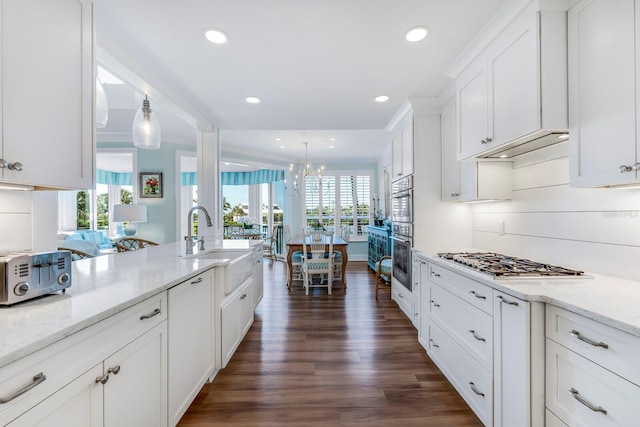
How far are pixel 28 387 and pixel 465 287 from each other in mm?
1943

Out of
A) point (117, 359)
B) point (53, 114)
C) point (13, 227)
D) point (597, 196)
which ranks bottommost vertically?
point (117, 359)

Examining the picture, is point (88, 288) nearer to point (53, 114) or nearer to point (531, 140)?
point (53, 114)

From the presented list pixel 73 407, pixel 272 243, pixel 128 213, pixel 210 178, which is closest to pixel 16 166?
pixel 73 407

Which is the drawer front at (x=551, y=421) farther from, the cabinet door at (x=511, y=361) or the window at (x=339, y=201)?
the window at (x=339, y=201)

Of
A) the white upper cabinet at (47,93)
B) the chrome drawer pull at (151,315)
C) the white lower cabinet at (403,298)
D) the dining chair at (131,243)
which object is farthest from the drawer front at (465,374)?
the dining chair at (131,243)

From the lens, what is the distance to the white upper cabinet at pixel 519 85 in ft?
4.83

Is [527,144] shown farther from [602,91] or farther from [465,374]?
[465,374]

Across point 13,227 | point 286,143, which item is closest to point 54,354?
point 13,227

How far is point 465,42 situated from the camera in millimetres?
2016

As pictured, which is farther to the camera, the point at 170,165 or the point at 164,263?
the point at 170,165

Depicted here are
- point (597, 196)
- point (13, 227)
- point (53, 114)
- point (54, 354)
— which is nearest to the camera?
point (54, 354)

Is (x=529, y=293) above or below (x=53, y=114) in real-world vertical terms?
below

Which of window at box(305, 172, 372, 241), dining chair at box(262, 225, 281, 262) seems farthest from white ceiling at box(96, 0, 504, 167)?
dining chair at box(262, 225, 281, 262)

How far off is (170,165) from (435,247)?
15.0 feet
